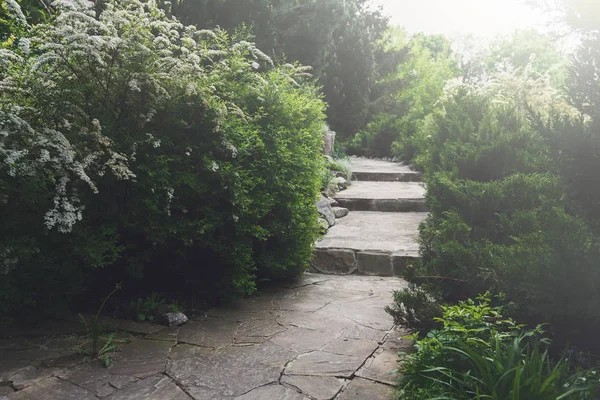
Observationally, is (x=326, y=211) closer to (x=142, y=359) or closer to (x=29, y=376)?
(x=142, y=359)

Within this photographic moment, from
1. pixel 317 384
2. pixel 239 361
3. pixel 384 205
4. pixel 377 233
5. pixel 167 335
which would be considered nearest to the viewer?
pixel 317 384

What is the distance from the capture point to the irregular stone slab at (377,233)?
19.8 feet

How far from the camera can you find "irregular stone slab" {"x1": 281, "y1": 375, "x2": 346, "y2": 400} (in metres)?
2.88

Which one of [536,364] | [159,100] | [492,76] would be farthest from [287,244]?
[492,76]

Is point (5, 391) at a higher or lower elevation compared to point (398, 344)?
higher

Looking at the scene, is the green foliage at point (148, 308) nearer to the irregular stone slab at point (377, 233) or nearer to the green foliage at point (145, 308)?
the green foliage at point (145, 308)

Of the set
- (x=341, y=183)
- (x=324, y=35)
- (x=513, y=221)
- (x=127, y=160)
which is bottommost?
(x=341, y=183)

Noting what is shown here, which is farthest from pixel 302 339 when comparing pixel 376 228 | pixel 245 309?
pixel 376 228

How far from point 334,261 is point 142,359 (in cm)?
302

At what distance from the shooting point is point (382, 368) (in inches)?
128

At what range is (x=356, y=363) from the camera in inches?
131

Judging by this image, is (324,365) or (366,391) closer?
(366,391)

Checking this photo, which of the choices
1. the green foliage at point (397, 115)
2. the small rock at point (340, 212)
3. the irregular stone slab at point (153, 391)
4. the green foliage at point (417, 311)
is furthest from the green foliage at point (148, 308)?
the green foliage at point (397, 115)

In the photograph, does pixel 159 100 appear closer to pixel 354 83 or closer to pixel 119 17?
pixel 119 17
